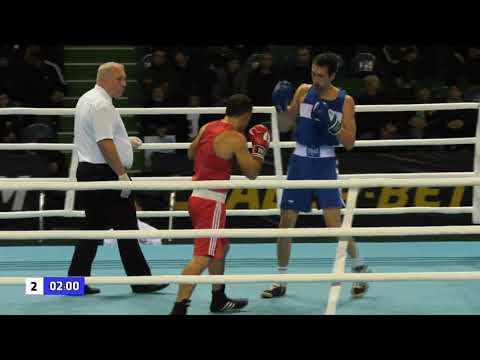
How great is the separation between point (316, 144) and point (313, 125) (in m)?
0.12

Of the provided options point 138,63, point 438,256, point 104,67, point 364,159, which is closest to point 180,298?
point 104,67

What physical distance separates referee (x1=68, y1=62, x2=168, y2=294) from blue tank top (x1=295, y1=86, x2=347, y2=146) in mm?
1092

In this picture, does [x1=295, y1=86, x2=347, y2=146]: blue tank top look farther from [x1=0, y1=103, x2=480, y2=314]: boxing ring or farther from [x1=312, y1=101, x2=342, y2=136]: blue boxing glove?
[x1=0, y1=103, x2=480, y2=314]: boxing ring

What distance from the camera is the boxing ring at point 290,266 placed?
455cm

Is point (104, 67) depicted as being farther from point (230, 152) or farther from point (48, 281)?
point (48, 281)

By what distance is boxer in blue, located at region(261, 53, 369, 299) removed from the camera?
18.7ft

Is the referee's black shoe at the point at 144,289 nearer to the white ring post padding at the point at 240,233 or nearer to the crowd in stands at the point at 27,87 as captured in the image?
the white ring post padding at the point at 240,233

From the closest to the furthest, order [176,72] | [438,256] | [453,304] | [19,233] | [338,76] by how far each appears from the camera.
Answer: [19,233] < [453,304] < [438,256] < [176,72] < [338,76]

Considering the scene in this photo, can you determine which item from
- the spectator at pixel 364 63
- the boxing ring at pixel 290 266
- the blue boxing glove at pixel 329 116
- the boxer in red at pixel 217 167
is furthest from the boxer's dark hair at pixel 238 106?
the spectator at pixel 364 63

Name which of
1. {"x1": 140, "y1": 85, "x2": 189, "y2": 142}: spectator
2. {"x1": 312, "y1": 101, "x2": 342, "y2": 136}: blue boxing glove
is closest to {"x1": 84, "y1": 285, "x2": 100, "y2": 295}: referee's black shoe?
{"x1": 312, "y1": 101, "x2": 342, "y2": 136}: blue boxing glove

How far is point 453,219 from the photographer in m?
7.96

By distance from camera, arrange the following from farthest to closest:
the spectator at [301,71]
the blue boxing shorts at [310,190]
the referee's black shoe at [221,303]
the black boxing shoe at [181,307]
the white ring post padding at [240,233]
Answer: the spectator at [301,71]
the blue boxing shorts at [310,190]
the referee's black shoe at [221,303]
the black boxing shoe at [181,307]
the white ring post padding at [240,233]

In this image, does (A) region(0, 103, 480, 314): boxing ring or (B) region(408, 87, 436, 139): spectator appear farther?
(B) region(408, 87, 436, 139): spectator

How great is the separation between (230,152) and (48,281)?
118 cm
